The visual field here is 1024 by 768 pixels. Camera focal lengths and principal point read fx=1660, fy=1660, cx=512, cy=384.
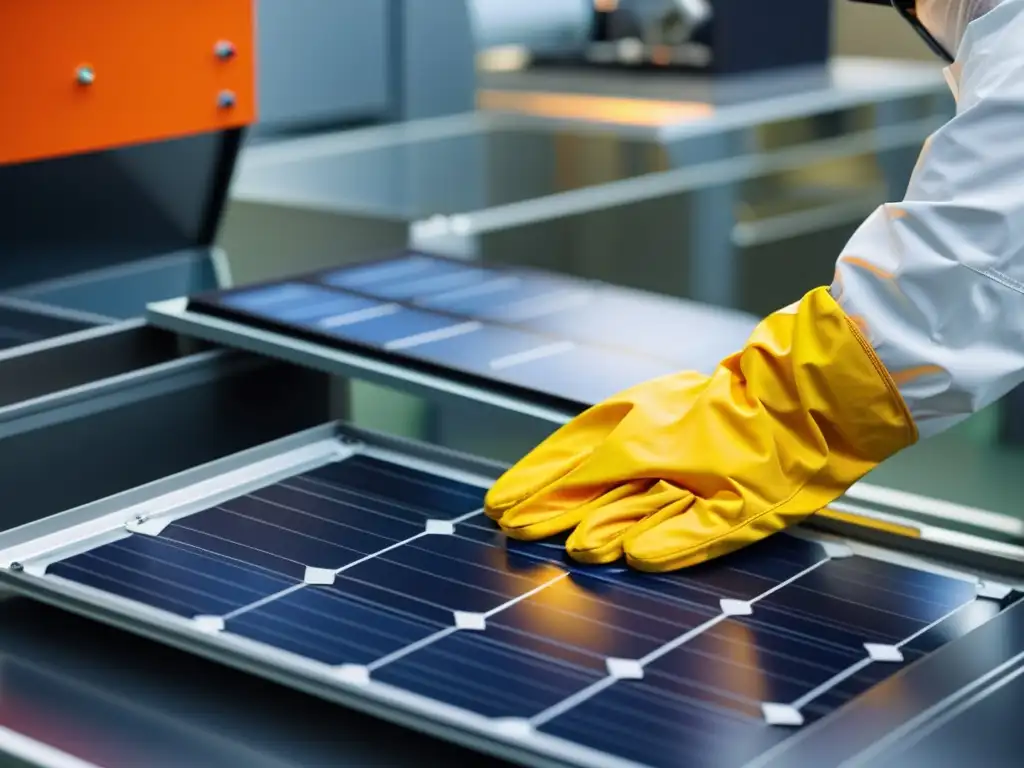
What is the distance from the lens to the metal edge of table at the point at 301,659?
1023 millimetres

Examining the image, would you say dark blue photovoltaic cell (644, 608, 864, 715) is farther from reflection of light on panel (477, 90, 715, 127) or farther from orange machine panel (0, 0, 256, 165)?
reflection of light on panel (477, 90, 715, 127)

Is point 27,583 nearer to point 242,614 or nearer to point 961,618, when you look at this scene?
point 242,614

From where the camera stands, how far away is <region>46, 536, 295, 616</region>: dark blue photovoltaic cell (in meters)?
1.24

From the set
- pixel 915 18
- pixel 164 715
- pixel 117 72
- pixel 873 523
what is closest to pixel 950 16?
pixel 915 18

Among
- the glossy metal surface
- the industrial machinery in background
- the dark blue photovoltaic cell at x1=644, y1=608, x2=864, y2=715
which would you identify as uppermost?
the industrial machinery in background

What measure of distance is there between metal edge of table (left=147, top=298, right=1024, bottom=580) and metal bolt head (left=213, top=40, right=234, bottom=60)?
1.76 feet

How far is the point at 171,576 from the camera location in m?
1.29

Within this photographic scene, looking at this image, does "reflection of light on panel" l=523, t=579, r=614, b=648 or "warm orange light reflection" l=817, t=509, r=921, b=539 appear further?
"warm orange light reflection" l=817, t=509, r=921, b=539

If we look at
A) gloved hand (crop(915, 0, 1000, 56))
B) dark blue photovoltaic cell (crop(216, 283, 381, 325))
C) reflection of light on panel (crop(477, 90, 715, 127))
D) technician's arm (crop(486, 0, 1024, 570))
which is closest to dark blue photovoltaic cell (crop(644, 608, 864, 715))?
technician's arm (crop(486, 0, 1024, 570))

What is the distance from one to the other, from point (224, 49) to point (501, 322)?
0.72 meters

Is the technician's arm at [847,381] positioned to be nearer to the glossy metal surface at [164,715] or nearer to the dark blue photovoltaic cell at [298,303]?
the glossy metal surface at [164,715]

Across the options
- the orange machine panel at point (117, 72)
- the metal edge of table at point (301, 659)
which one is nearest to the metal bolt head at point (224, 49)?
the orange machine panel at point (117, 72)

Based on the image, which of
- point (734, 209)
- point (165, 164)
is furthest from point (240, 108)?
point (734, 209)

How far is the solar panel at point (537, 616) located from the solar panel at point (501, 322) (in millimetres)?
182
